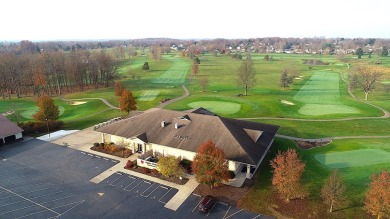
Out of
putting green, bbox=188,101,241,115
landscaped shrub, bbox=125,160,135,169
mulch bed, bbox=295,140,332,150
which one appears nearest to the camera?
landscaped shrub, bbox=125,160,135,169

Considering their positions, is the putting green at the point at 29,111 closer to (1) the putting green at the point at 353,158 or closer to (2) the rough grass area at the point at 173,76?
(2) the rough grass area at the point at 173,76

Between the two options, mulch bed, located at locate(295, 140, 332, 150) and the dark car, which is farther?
mulch bed, located at locate(295, 140, 332, 150)

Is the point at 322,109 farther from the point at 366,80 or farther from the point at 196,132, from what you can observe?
the point at 196,132

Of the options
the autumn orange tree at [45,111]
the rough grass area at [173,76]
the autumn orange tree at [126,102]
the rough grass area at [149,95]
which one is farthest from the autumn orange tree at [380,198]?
the rough grass area at [173,76]

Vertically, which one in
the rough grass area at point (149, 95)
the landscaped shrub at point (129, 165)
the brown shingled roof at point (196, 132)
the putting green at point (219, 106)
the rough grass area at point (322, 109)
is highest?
the brown shingled roof at point (196, 132)

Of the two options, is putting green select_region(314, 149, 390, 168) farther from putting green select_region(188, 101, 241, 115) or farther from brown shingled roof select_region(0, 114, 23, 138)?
brown shingled roof select_region(0, 114, 23, 138)

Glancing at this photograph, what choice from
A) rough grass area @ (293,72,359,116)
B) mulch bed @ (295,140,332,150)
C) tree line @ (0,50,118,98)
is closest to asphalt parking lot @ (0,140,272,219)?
mulch bed @ (295,140,332,150)

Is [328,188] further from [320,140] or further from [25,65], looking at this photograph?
[25,65]
